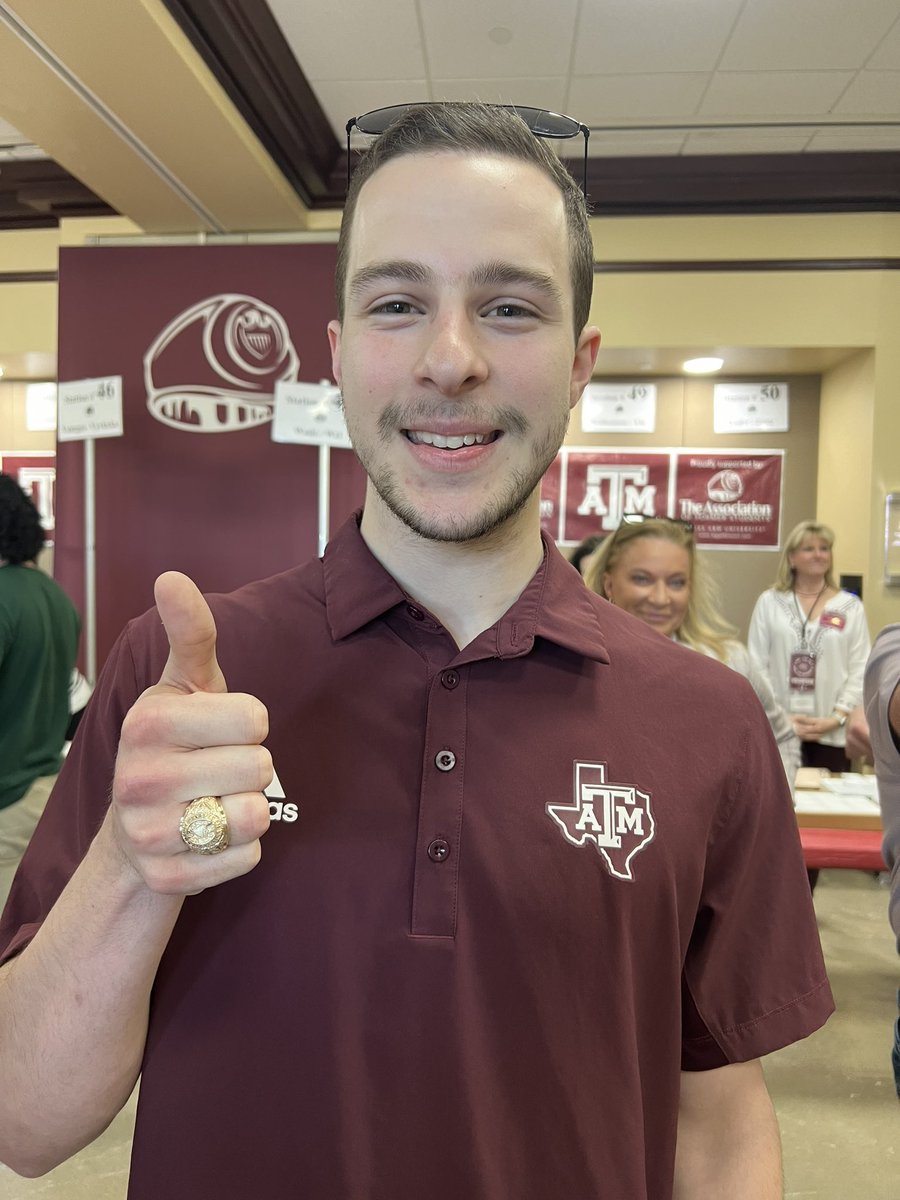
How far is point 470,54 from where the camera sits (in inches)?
130

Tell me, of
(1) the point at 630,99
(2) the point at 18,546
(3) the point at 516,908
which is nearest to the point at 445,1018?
(3) the point at 516,908

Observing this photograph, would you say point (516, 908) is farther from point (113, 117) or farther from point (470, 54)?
point (470, 54)

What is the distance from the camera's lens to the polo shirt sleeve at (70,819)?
80 cm

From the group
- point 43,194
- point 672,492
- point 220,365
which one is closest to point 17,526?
point 220,365

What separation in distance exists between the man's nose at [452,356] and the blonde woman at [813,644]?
3.60m

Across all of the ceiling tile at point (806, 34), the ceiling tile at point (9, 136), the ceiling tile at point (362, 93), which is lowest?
the ceiling tile at point (9, 136)

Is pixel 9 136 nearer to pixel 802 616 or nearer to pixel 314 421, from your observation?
pixel 314 421

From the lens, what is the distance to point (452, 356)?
2.69 feet

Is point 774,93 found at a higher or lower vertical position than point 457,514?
higher

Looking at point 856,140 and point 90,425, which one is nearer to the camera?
point 90,425

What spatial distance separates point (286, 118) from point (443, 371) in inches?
129

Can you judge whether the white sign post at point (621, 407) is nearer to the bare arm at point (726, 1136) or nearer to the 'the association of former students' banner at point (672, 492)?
the 'the association of former students' banner at point (672, 492)

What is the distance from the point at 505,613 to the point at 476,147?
485 millimetres

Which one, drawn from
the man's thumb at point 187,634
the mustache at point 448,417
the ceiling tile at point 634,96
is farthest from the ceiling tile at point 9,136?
the man's thumb at point 187,634
